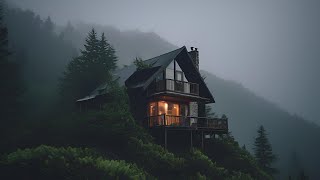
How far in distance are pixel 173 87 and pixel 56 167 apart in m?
16.6

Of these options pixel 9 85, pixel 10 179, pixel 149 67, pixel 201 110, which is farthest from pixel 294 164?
pixel 10 179

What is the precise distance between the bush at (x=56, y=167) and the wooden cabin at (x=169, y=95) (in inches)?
412

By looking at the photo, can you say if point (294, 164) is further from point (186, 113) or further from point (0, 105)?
point (0, 105)

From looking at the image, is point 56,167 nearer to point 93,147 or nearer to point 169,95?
point 93,147

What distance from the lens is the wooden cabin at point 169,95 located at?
28.8m

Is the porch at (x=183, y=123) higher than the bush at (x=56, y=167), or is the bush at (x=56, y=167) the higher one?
the porch at (x=183, y=123)

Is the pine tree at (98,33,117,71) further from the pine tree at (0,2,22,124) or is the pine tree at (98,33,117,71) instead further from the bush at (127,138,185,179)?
the bush at (127,138,185,179)

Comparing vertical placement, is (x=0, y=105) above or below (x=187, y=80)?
below

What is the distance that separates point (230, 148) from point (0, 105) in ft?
78.0

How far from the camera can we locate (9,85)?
105 ft

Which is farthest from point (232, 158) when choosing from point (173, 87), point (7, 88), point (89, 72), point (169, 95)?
point (7, 88)

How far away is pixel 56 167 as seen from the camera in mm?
15773

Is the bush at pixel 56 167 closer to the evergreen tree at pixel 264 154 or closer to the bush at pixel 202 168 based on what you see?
the bush at pixel 202 168

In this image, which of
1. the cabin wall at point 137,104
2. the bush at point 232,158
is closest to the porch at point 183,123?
the bush at point 232,158
